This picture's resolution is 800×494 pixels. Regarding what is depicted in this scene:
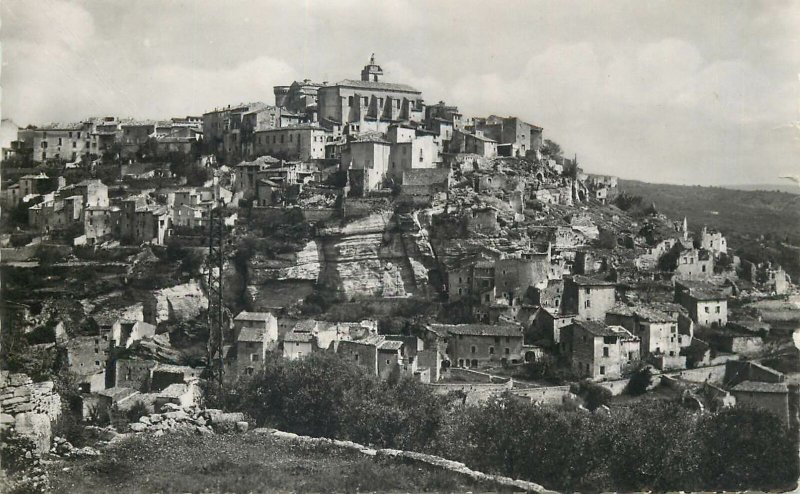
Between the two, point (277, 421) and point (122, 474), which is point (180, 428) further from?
point (277, 421)

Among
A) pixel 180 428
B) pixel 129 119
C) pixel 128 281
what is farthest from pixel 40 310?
pixel 129 119

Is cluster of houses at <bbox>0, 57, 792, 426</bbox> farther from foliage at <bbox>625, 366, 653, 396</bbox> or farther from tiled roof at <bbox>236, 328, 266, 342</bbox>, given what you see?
foliage at <bbox>625, 366, 653, 396</bbox>

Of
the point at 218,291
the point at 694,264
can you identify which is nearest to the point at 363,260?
the point at 218,291

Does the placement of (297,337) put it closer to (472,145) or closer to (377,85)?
(472,145)

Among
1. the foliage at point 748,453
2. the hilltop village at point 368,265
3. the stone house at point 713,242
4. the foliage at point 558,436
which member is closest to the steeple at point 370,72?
the hilltop village at point 368,265

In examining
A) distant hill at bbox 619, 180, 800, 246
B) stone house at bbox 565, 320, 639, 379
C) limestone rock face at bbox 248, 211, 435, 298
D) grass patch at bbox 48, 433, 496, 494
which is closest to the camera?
grass patch at bbox 48, 433, 496, 494

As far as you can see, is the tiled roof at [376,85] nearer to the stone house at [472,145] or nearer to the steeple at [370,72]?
the steeple at [370,72]

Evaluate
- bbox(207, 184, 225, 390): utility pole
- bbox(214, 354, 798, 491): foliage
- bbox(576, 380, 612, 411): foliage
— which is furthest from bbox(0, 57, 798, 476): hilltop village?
bbox(214, 354, 798, 491): foliage
